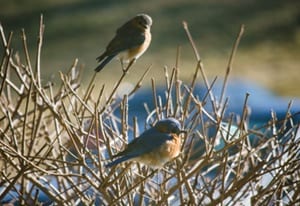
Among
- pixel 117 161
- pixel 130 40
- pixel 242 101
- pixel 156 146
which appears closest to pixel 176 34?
pixel 242 101

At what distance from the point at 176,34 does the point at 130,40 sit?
4674 millimetres

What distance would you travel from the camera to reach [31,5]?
7754 millimetres

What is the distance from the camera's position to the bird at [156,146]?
1.46 metres

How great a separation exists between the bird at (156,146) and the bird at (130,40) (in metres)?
0.86

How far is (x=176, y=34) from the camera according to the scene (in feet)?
23.5

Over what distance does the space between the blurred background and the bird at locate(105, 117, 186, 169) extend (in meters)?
4.24

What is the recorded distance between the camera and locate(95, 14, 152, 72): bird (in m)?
2.46

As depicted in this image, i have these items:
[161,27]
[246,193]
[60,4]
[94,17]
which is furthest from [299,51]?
[246,193]

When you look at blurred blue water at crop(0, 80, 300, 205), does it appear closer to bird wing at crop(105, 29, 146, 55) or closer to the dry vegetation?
bird wing at crop(105, 29, 146, 55)

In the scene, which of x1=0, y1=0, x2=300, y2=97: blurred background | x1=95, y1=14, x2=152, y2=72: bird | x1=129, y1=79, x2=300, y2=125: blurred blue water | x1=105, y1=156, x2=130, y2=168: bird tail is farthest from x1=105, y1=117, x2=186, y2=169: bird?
x1=0, y1=0, x2=300, y2=97: blurred background

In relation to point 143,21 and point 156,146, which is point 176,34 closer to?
point 143,21

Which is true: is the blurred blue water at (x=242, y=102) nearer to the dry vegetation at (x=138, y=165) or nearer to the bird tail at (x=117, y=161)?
the dry vegetation at (x=138, y=165)

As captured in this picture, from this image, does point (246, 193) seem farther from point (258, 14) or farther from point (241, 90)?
point (258, 14)

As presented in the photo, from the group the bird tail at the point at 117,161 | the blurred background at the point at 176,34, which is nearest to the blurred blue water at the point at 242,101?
the blurred background at the point at 176,34
